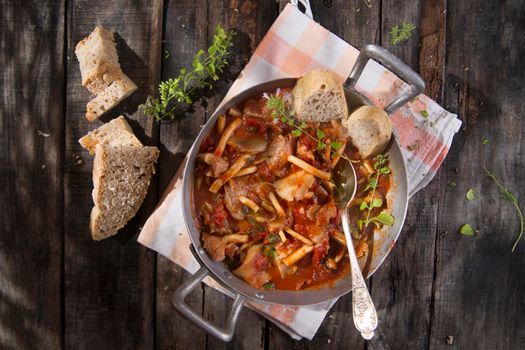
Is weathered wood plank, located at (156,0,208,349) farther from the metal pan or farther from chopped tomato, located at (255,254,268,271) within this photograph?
chopped tomato, located at (255,254,268,271)

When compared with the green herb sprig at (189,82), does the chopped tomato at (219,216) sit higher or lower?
lower

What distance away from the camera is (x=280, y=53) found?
2.62 meters

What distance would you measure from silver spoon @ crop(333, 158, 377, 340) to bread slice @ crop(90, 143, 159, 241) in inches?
39.1

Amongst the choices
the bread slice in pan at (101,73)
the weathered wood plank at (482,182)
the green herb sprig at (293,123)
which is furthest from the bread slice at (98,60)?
the weathered wood plank at (482,182)

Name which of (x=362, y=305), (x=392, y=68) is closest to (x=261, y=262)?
(x=362, y=305)

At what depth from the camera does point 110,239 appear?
109 inches

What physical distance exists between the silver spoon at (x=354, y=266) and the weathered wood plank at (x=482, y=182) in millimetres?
748

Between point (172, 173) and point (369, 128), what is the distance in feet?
3.67

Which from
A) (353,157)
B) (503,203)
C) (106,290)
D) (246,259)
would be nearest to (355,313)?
(246,259)

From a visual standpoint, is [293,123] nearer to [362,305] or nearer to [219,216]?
[219,216]

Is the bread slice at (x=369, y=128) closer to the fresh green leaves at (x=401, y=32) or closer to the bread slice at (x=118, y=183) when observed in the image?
the fresh green leaves at (x=401, y=32)

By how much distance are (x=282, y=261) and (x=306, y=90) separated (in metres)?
0.84

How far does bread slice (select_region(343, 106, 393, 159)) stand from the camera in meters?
2.24

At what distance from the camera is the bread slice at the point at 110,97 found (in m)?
2.62
